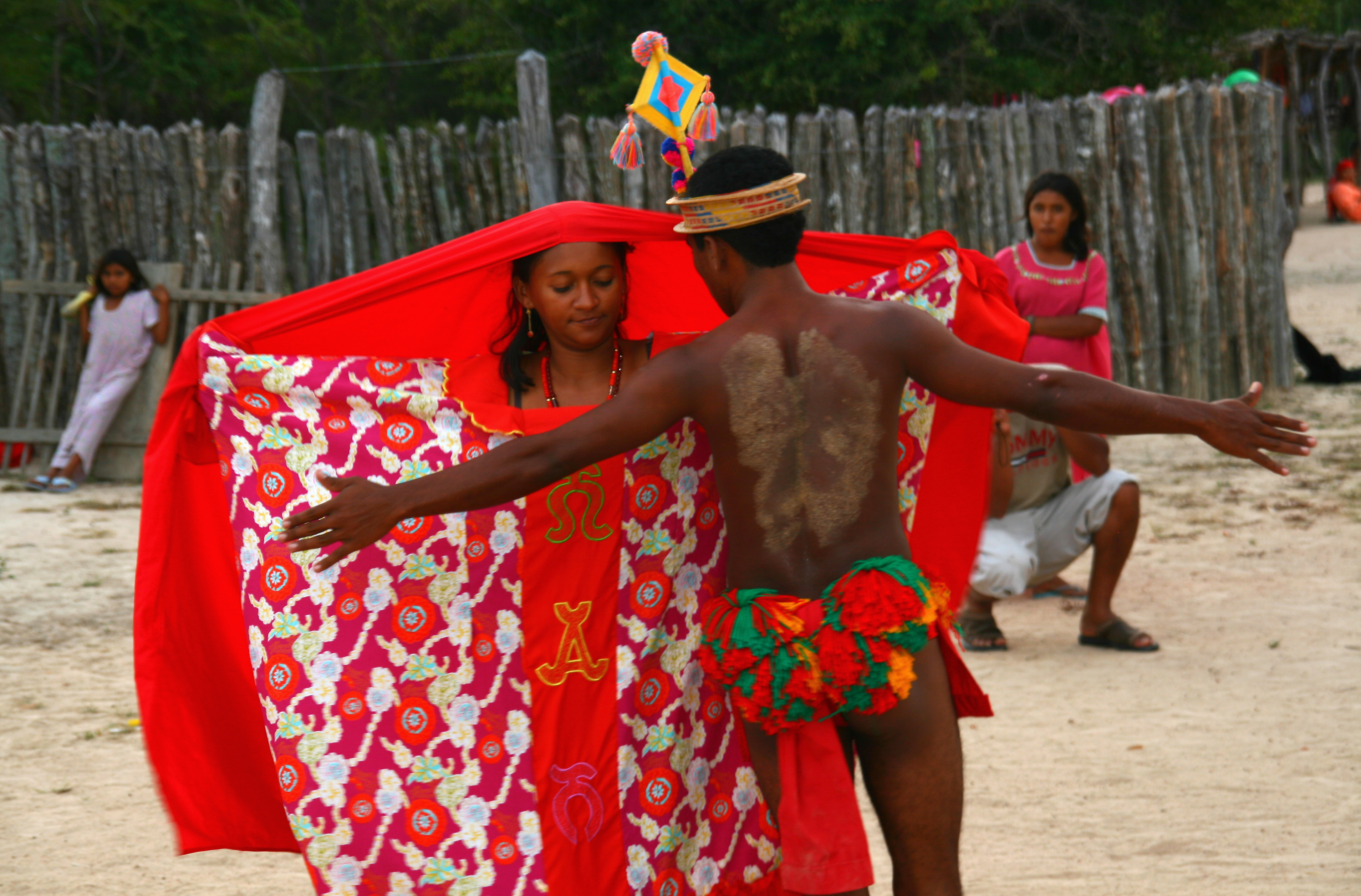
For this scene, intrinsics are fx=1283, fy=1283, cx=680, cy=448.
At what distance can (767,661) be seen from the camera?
2.50 m

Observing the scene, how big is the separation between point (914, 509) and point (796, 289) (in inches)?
38.7

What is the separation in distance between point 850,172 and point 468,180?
272 cm

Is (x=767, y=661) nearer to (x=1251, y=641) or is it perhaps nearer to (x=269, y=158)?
(x=1251, y=641)

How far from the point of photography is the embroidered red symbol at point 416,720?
116 inches

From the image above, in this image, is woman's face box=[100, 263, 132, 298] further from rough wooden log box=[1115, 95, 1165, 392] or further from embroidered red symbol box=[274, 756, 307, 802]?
rough wooden log box=[1115, 95, 1165, 392]

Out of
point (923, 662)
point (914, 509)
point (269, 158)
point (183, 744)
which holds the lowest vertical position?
point (183, 744)

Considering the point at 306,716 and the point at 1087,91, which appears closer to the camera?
the point at 306,716

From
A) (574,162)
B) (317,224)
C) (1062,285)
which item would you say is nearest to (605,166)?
(574,162)

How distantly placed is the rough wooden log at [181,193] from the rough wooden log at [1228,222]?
684cm

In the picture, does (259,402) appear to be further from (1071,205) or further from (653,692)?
(1071,205)

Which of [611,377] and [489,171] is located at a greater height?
[489,171]

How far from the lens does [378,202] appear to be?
930cm

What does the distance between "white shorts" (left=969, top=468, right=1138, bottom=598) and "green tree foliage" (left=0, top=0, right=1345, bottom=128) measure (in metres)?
11.5

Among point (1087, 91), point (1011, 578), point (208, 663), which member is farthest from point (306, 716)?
point (1087, 91)
